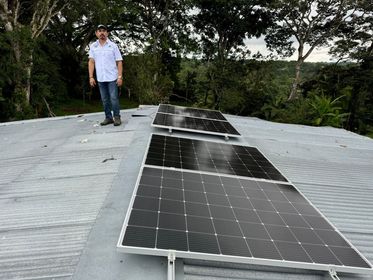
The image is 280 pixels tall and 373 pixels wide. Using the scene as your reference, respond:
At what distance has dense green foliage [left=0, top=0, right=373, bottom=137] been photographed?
21.2 meters

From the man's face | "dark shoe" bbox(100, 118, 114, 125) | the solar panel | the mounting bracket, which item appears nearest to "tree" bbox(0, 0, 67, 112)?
"dark shoe" bbox(100, 118, 114, 125)

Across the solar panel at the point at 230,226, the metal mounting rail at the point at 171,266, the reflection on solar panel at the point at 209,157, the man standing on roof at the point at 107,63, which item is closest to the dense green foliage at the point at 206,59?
the man standing on roof at the point at 107,63

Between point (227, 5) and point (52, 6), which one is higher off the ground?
point (227, 5)

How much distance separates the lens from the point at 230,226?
11.8 ft

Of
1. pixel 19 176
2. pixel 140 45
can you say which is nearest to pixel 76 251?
pixel 19 176

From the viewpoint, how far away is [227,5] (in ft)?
93.4

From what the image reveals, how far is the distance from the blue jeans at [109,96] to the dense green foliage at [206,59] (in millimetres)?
12457

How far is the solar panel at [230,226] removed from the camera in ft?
10.2

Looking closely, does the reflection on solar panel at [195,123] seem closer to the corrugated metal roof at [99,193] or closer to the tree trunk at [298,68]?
the corrugated metal roof at [99,193]

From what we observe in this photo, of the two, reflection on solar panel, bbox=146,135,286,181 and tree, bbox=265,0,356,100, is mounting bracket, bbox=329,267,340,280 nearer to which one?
reflection on solar panel, bbox=146,135,286,181

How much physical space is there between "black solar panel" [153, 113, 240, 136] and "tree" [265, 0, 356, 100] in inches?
815

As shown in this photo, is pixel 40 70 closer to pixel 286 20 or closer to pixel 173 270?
pixel 286 20

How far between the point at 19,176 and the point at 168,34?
29489 mm

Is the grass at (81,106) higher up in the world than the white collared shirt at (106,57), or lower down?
lower down
